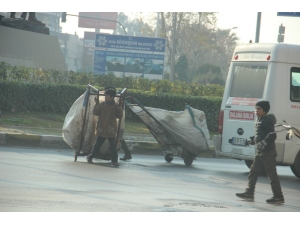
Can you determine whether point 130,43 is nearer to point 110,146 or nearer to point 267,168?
point 110,146

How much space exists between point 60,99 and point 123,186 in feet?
34.6

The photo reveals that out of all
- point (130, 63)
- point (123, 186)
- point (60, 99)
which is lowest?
point (123, 186)

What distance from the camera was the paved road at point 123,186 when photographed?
8133mm

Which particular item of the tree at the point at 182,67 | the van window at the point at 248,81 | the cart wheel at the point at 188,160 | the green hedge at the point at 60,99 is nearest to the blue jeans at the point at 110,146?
the cart wheel at the point at 188,160

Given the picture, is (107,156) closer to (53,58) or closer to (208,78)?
(53,58)

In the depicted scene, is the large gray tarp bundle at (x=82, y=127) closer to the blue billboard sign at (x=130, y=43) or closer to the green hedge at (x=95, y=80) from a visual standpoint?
the green hedge at (x=95, y=80)

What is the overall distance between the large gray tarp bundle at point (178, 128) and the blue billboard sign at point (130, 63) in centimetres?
2540

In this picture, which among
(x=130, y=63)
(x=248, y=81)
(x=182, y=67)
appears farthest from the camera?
(x=182, y=67)

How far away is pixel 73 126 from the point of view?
520 inches

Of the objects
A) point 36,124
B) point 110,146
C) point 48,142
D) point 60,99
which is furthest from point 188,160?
point 60,99

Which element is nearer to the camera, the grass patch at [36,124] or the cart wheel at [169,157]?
the cart wheel at [169,157]

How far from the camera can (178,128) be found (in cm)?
1384
